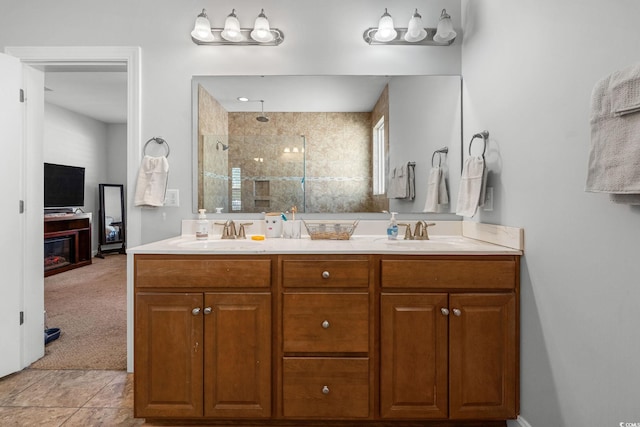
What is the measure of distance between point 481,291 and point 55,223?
5897 millimetres

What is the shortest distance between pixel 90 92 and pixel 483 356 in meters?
5.85

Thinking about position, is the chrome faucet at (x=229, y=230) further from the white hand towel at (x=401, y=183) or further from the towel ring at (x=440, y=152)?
the towel ring at (x=440, y=152)

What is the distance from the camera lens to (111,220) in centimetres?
652

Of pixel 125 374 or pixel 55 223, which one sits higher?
pixel 55 223

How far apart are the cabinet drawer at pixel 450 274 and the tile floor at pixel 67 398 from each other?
1424 millimetres

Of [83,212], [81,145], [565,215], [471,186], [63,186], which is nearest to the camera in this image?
[565,215]

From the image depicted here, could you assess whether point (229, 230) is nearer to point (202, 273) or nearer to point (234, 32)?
point (202, 273)

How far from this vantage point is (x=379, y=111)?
2.16 meters

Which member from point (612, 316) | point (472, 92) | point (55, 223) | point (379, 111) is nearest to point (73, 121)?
point (55, 223)

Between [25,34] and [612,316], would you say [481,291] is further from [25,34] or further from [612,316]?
[25,34]

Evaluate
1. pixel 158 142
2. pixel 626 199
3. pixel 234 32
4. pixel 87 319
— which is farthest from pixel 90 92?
pixel 626 199

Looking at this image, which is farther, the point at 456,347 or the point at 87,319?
the point at 87,319

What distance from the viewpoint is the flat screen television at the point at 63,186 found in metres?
5.23

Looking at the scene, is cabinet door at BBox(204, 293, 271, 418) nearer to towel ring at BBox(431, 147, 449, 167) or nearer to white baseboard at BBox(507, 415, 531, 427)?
white baseboard at BBox(507, 415, 531, 427)
